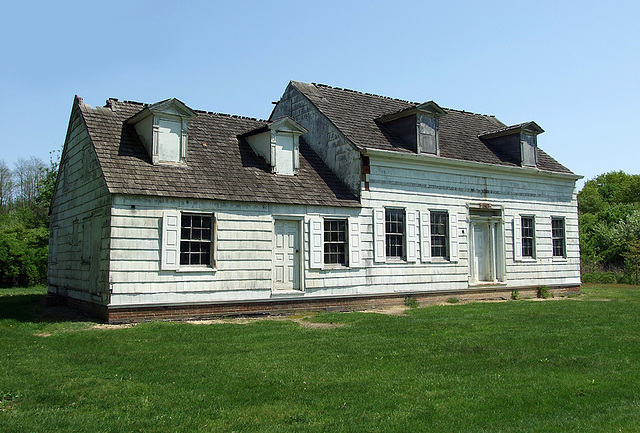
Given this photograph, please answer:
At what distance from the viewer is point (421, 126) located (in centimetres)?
1872

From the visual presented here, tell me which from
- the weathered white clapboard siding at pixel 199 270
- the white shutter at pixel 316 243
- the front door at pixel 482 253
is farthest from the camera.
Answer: the front door at pixel 482 253

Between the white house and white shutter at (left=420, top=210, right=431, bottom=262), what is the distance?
39mm

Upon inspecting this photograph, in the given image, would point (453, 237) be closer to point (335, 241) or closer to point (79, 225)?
point (335, 241)

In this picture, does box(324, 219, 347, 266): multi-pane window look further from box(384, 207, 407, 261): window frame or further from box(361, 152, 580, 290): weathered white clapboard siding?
box(384, 207, 407, 261): window frame

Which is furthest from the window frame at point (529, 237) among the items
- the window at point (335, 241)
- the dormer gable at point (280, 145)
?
the dormer gable at point (280, 145)

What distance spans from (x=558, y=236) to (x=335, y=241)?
1036 cm

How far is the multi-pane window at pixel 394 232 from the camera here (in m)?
17.8

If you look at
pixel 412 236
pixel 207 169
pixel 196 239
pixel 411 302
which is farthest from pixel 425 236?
pixel 196 239

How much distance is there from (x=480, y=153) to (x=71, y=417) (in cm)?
1756

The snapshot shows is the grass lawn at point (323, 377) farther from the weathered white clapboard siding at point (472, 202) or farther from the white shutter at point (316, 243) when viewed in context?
the weathered white clapboard siding at point (472, 202)

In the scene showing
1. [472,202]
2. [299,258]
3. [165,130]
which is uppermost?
[165,130]

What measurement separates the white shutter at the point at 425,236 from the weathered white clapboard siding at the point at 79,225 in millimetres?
9683

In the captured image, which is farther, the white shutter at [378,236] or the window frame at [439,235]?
the window frame at [439,235]

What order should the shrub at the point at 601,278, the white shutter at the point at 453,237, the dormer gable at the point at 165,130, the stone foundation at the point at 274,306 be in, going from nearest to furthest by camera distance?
the stone foundation at the point at 274,306 → the dormer gable at the point at 165,130 → the white shutter at the point at 453,237 → the shrub at the point at 601,278
